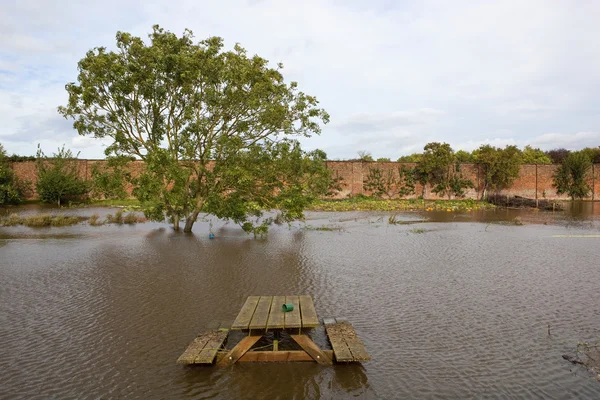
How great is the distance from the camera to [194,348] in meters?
5.65

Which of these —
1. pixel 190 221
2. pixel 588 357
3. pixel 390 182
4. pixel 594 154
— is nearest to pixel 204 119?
pixel 190 221

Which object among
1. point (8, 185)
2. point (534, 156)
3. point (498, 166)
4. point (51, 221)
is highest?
point (534, 156)

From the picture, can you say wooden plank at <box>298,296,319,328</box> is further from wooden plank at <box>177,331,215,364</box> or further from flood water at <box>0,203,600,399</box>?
wooden plank at <box>177,331,215,364</box>

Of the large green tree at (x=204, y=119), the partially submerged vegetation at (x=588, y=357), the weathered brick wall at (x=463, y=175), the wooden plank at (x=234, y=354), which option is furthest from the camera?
the weathered brick wall at (x=463, y=175)

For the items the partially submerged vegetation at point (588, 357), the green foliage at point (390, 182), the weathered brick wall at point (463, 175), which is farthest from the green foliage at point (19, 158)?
the partially submerged vegetation at point (588, 357)

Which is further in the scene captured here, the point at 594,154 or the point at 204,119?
the point at 594,154

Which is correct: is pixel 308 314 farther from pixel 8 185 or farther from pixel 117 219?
pixel 8 185

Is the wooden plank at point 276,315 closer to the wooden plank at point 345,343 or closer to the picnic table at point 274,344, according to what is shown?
the picnic table at point 274,344

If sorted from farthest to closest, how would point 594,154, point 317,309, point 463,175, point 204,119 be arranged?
point 594,154, point 463,175, point 204,119, point 317,309

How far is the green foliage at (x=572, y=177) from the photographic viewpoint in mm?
44562

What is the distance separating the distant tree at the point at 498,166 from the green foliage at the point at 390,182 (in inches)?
280

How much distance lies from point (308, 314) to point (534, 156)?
73269mm

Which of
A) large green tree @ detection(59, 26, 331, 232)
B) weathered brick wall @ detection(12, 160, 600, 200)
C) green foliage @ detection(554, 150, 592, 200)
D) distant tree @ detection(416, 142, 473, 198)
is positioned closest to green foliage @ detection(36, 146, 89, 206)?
weathered brick wall @ detection(12, 160, 600, 200)

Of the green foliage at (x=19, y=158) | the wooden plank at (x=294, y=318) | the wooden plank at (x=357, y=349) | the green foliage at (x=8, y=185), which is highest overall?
the green foliage at (x=19, y=158)
